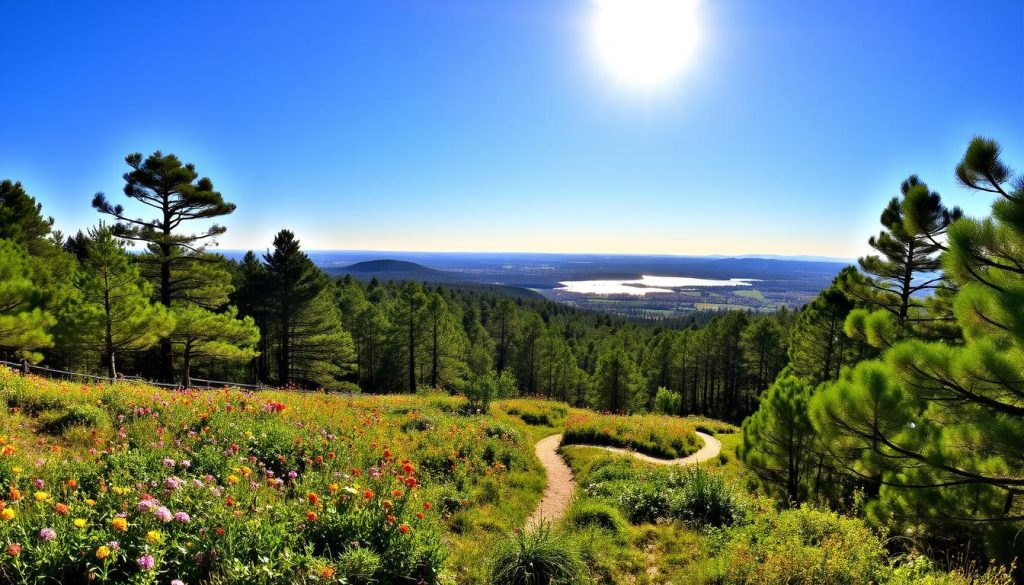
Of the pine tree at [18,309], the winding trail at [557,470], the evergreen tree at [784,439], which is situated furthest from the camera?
the pine tree at [18,309]

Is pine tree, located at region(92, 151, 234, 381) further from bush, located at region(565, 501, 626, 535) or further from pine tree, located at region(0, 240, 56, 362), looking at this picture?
bush, located at region(565, 501, 626, 535)

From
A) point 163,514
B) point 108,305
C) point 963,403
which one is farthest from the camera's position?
point 108,305

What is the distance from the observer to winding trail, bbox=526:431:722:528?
9555 mm

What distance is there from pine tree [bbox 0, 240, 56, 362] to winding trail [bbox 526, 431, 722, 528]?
53.3 feet

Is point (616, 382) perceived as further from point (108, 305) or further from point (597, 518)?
point (108, 305)

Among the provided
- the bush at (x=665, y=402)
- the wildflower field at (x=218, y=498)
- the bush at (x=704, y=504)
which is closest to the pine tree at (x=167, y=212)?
the wildflower field at (x=218, y=498)

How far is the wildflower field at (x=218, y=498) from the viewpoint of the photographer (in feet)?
11.5

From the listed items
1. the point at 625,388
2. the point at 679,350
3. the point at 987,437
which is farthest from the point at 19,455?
the point at 679,350

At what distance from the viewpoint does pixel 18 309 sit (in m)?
14.5

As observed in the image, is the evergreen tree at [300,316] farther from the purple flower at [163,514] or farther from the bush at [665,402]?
the purple flower at [163,514]

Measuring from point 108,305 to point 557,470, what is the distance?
630 inches

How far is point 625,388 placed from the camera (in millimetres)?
43844

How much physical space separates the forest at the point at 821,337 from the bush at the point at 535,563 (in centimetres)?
429

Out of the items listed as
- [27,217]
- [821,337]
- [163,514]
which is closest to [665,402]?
[821,337]
